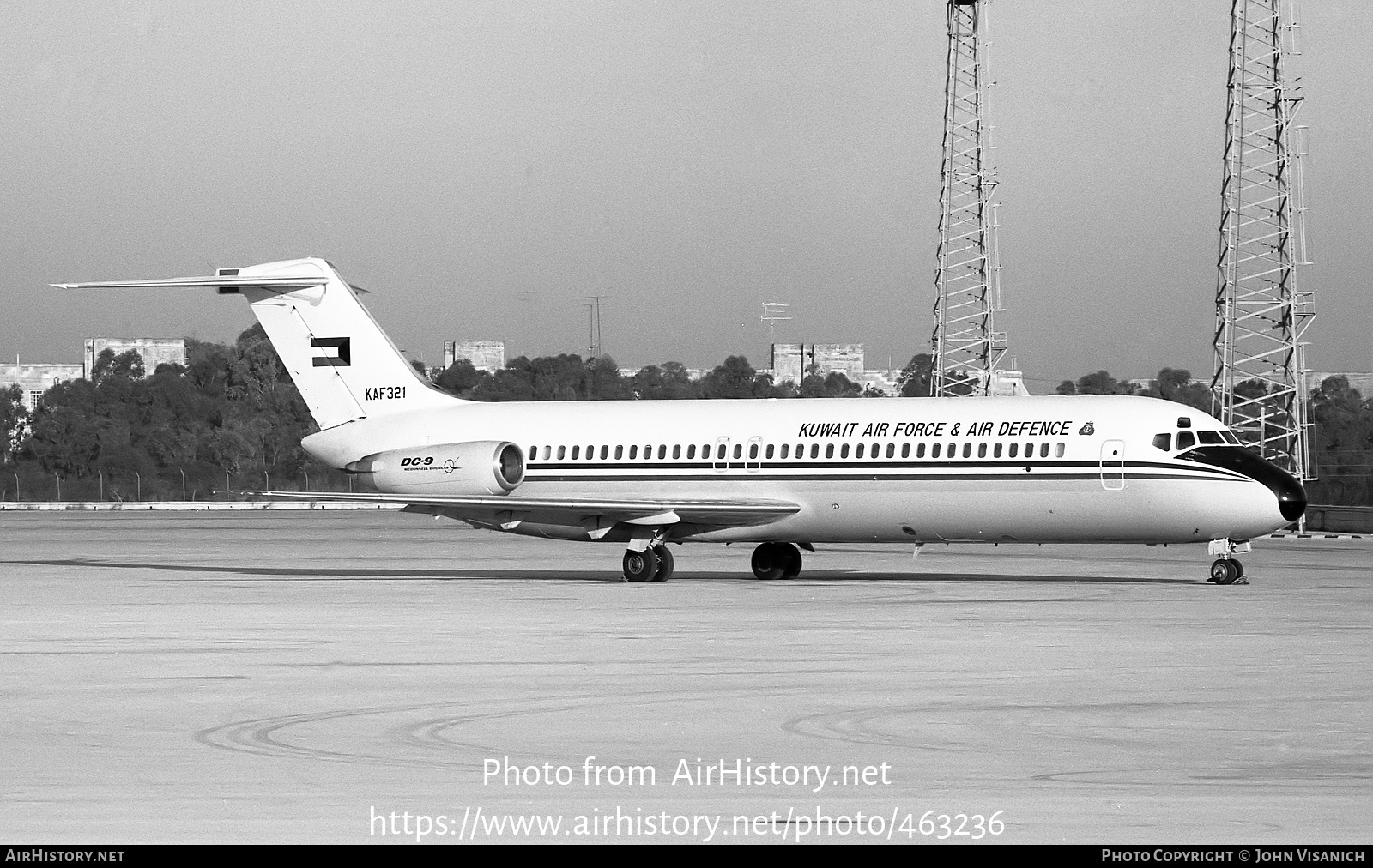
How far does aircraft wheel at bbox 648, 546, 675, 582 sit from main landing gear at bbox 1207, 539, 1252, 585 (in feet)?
27.8

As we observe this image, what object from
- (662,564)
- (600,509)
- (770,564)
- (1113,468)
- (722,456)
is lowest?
(770,564)

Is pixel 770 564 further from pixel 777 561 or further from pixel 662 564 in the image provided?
pixel 662 564

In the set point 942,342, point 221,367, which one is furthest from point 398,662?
point 221,367

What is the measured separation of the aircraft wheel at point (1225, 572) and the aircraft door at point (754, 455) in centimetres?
725

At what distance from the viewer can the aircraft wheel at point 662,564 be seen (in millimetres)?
31203

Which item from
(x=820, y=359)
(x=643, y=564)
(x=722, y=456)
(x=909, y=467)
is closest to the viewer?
(x=909, y=467)

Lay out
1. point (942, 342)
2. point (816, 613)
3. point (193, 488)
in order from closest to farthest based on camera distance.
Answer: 1. point (816, 613)
2. point (942, 342)
3. point (193, 488)

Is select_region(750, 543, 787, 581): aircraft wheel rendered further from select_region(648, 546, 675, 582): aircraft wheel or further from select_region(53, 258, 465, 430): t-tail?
select_region(53, 258, 465, 430): t-tail

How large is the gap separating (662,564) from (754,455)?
2.30 m

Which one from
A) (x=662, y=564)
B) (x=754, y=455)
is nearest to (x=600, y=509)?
(x=662, y=564)

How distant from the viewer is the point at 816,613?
23.3 m

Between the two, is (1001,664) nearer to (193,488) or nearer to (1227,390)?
(1227,390)

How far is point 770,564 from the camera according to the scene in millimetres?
32875

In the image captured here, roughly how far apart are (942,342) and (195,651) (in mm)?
45834
